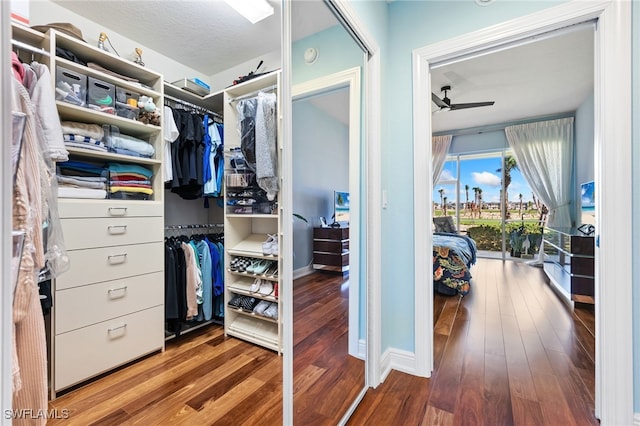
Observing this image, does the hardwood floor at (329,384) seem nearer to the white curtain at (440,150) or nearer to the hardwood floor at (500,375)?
the hardwood floor at (500,375)

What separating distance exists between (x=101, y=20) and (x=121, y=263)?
1714 millimetres

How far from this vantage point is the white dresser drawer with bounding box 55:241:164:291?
5.07 ft

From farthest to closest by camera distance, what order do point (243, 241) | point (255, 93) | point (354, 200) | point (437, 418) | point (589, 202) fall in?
point (589, 202) → point (243, 241) → point (255, 93) → point (354, 200) → point (437, 418)

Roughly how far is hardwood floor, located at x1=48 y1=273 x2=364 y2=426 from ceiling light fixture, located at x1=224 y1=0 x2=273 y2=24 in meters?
1.88

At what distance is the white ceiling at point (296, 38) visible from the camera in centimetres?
178

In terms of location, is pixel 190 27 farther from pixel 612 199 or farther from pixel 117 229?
pixel 612 199

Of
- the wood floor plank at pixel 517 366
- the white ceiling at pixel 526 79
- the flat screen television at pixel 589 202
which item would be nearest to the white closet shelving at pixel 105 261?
the wood floor plank at pixel 517 366

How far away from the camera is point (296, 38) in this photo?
42.4 inches

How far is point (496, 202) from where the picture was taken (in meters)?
5.74

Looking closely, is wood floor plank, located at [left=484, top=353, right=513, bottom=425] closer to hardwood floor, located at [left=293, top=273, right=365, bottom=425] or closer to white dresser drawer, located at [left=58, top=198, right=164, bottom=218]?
hardwood floor, located at [left=293, top=273, right=365, bottom=425]

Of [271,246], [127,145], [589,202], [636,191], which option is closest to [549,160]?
[589,202]

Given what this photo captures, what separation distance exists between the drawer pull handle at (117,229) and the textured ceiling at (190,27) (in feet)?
4.80

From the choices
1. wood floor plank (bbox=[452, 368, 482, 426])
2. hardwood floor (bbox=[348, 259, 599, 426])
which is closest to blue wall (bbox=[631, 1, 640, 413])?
hardwood floor (bbox=[348, 259, 599, 426])

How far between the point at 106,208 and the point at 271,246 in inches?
43.3
